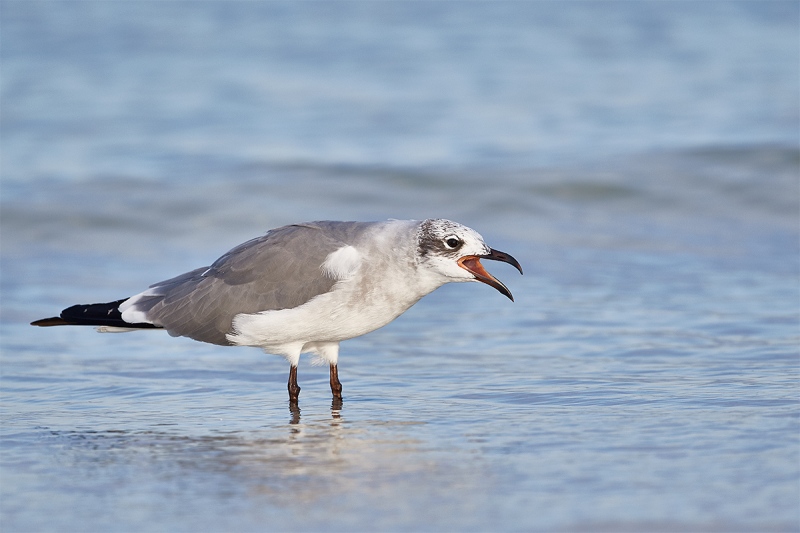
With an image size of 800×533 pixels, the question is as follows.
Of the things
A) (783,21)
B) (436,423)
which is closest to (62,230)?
(436,423)

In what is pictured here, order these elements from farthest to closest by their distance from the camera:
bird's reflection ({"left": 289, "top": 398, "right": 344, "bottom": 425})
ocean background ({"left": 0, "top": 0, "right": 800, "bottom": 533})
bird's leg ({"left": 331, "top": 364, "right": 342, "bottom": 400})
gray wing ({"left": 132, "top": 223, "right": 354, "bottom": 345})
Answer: bird's leg ({"left": 331, "top": 364, "right": 342, "bottom": 400}) < gray wing ({"left": 132, "top": 223, "right": 354, "bottom": 345}) < bird's reflection ({"left": 289, "top": 398, "right": 344, "bottom": 425}) < ocean background ({"left": 0, "top": 0, "right": 800, "bottom": 533})

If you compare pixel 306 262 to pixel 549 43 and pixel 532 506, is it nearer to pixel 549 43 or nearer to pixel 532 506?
pixel 532 506

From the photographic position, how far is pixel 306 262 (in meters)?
6.54

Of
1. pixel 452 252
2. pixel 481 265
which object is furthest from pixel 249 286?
pixel 481 265

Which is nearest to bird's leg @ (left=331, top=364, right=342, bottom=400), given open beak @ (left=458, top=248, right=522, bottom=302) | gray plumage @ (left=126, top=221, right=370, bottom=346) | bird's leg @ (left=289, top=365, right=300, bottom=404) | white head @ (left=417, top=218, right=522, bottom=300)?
bird's leg @ (left=289, top=365, right=300, bottom=404)

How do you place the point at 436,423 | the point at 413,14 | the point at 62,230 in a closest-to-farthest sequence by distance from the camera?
1. the point at 436,423
2. the point at 62,230
3. the point at 413,14

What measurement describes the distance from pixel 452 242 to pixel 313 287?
0.79 m

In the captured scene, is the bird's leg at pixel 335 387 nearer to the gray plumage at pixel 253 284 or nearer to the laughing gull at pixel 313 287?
the laughing gull at pixel 313 287

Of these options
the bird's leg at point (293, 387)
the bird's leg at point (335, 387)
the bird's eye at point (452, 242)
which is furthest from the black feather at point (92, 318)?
the bird's eye at point (452, 242)

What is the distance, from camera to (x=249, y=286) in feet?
22.0

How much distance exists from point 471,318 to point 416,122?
8986 mm

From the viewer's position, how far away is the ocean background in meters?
4.92

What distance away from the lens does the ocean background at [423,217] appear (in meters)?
4.92

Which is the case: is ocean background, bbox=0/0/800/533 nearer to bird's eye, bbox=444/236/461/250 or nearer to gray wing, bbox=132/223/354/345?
gray wing, bbox=132/223/354/345
